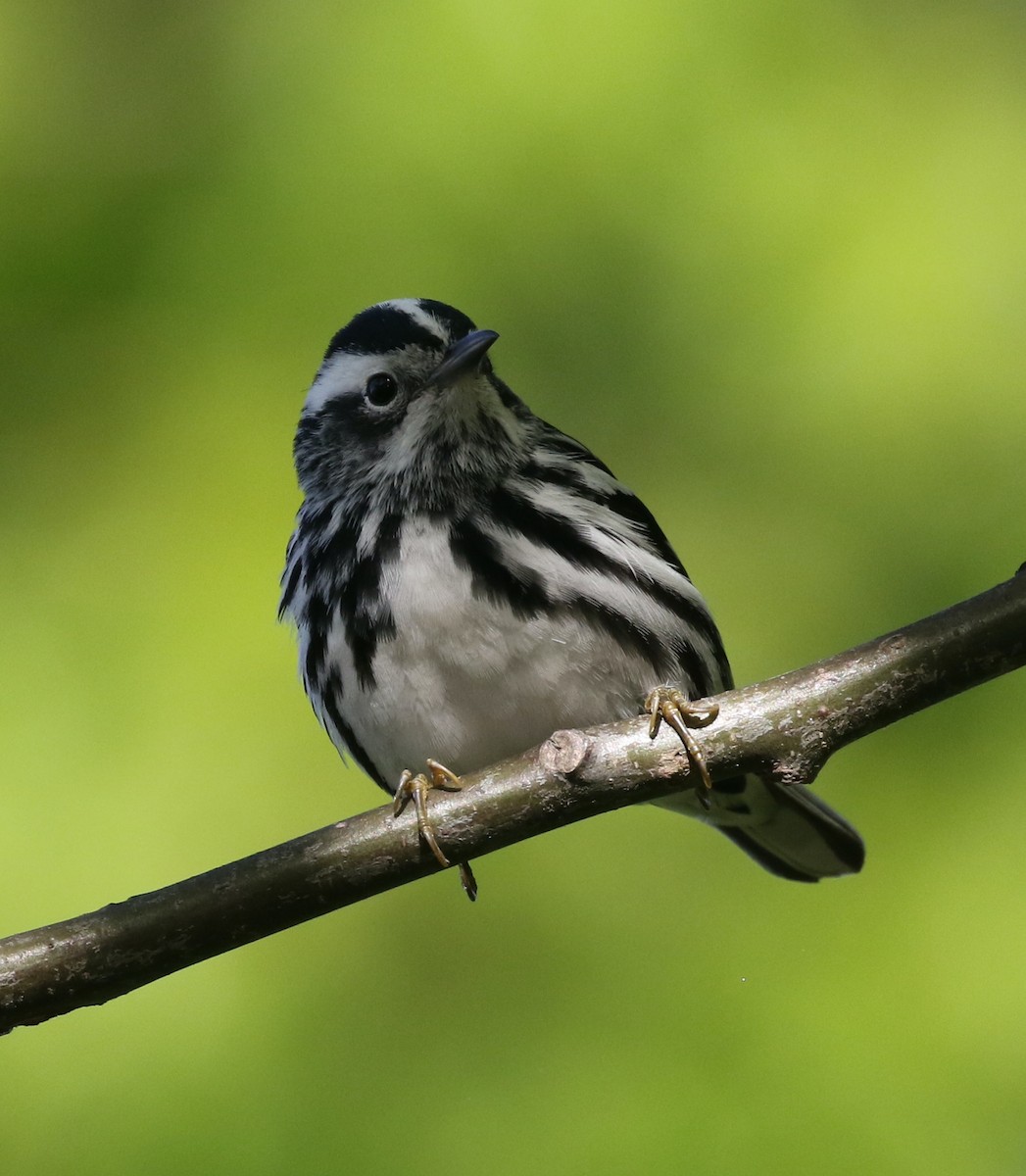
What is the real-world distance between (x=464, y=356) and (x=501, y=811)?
1.07 metres

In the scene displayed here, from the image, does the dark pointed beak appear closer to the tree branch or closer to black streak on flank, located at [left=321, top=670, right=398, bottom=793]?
black streak on flank, located at [left=321, top=670, right=398, bottom=793]

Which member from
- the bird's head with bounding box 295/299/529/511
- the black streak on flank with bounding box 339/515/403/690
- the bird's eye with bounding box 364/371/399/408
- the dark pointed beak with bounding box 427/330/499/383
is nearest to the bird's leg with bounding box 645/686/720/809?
the black streak on flank with bounding box 339/515/403/690

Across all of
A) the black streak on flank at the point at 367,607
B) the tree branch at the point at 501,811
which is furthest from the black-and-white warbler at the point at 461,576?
the tree branch at the point at 501,811

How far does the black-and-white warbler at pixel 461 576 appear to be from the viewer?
9.33 ft

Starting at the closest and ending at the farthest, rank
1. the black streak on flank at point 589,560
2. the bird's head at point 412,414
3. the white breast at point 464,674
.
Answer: the white breast at point 464,674 → the black streak on flank at point 589,560 → the bird's head at point 412,414

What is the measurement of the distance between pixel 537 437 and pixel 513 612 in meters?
0.54

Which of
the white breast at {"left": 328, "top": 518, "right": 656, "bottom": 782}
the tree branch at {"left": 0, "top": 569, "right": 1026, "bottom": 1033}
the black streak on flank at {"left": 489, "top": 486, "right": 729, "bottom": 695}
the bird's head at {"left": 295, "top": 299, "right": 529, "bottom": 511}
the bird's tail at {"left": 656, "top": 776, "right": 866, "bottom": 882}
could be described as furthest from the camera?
the bird's tail at {"left": 656, "top": 776, "right": 866, "bottom": 882}

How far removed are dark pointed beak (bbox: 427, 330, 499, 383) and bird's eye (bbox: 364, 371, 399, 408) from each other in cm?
14

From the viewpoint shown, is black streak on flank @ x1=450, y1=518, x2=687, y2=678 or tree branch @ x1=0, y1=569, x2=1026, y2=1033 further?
black streak on flank @ x1=450, y1=518, x2=687, y2=678

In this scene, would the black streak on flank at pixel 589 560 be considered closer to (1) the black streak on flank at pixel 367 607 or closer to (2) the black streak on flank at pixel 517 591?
(2) the black streak on flank at pixel 517 591

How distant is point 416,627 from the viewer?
282 centimetres

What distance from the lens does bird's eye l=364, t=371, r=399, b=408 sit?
10.6ft

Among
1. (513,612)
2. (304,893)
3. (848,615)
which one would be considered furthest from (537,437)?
(304,893)

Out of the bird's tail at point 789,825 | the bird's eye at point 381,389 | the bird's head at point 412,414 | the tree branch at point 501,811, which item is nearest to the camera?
the tree branch at point 501,811
